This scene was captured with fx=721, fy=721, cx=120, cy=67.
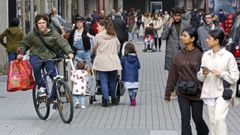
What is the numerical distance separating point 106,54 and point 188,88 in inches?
191

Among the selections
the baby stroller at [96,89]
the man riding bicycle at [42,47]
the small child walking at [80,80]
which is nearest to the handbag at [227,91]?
the man riding bicycle at [42,47]

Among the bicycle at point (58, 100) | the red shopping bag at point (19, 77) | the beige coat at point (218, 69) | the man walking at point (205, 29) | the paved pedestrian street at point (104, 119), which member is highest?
the man walking at point (205, 29)

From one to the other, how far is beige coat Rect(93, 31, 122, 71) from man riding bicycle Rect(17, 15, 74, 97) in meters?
1.79

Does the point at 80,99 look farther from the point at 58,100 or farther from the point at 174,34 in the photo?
the point at 174,34

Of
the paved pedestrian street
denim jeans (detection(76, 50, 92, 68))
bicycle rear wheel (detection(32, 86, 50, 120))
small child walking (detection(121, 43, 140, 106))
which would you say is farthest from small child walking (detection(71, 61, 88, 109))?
denim jeans (detection(76, 50, 92, 68))

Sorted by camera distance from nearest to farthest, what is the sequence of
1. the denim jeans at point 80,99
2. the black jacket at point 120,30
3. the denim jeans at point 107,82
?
the denim jeans at point 80,99
the denim jeans at point 107,82
the black jacket at point 120,30

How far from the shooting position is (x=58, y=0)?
32469mm

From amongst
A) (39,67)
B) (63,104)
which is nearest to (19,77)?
(39,67)

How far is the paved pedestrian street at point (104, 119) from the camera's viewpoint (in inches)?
408

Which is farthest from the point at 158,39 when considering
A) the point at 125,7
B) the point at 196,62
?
the point at 125,7

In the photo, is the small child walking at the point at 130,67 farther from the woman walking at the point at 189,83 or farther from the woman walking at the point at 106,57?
the woman walking at the point at 189,83

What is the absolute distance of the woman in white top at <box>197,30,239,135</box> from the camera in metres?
8.04

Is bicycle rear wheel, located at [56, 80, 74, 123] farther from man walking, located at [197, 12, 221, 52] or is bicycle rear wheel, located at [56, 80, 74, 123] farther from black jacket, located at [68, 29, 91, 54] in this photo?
man walking, located at [197, 12, 221, 52]

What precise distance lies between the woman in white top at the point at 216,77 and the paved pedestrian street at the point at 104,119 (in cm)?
215
